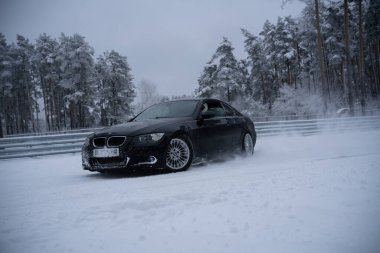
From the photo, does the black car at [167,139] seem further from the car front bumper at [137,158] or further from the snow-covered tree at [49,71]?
the snow-covered tree at [49,71]

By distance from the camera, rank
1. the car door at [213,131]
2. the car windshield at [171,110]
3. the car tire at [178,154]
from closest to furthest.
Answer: the car tire at [178,154], the car door at [213,131], the car windshield at [171,110]

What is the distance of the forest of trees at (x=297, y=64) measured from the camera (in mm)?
39406

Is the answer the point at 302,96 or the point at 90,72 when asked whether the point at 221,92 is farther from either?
the point at 90,72

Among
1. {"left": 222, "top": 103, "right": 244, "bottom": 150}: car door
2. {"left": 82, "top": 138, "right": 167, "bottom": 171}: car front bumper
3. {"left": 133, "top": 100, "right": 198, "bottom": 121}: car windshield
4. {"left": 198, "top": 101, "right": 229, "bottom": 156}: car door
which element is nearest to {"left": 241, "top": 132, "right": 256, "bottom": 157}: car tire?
{"left": 222, "top": 103, "right": 244, "bottom": 150}: car door

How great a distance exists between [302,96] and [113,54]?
26.4 metres

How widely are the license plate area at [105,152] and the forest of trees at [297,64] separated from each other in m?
30.6

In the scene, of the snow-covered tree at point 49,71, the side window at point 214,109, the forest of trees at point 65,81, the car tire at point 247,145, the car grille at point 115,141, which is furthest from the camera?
the snow-covered tree at point 49,71

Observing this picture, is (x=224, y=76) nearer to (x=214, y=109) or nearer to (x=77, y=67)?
(x=77, y=67)

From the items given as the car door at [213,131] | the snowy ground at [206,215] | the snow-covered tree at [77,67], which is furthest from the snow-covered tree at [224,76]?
the snowy ground at [206,215]

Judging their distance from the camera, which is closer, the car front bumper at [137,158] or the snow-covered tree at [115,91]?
the car front bumper at [137,158]

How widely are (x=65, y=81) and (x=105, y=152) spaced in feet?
134

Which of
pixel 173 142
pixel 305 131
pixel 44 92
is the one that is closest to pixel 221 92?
pixel 305 131

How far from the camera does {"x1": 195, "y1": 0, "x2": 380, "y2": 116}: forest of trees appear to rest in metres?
39.4

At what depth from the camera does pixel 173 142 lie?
5566 mm
